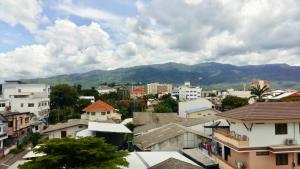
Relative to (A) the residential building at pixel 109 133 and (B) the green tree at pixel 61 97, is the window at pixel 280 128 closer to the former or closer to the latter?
(A) the residential building at pixel 109 133

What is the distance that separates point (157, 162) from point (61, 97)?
2691 inches

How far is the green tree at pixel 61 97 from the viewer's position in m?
94.0

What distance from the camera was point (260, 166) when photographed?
27719 mm

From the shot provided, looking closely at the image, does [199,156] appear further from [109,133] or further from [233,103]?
[233,103]

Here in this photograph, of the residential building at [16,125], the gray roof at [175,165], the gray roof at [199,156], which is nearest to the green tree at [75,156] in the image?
the gray roof at [175,165]

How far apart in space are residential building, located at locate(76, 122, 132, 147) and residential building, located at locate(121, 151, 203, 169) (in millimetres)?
8546

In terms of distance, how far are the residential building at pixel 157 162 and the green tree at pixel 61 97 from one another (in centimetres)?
6382

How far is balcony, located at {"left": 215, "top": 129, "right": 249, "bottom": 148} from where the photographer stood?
27.8m

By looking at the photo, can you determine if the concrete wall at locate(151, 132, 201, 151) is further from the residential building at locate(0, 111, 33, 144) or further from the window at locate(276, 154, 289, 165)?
the residential building at locate(0, 111, 33, 144)

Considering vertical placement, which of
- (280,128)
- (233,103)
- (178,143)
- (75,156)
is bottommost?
(178,143)

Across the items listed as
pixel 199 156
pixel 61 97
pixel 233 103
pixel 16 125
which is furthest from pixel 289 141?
pixel 61 97

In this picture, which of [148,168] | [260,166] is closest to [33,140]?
[148,168]

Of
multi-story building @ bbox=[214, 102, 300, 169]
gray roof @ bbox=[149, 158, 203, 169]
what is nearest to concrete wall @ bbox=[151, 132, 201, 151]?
multi-story building @ bbox=[214, 102, 300, 169]

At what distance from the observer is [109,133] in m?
45.0
